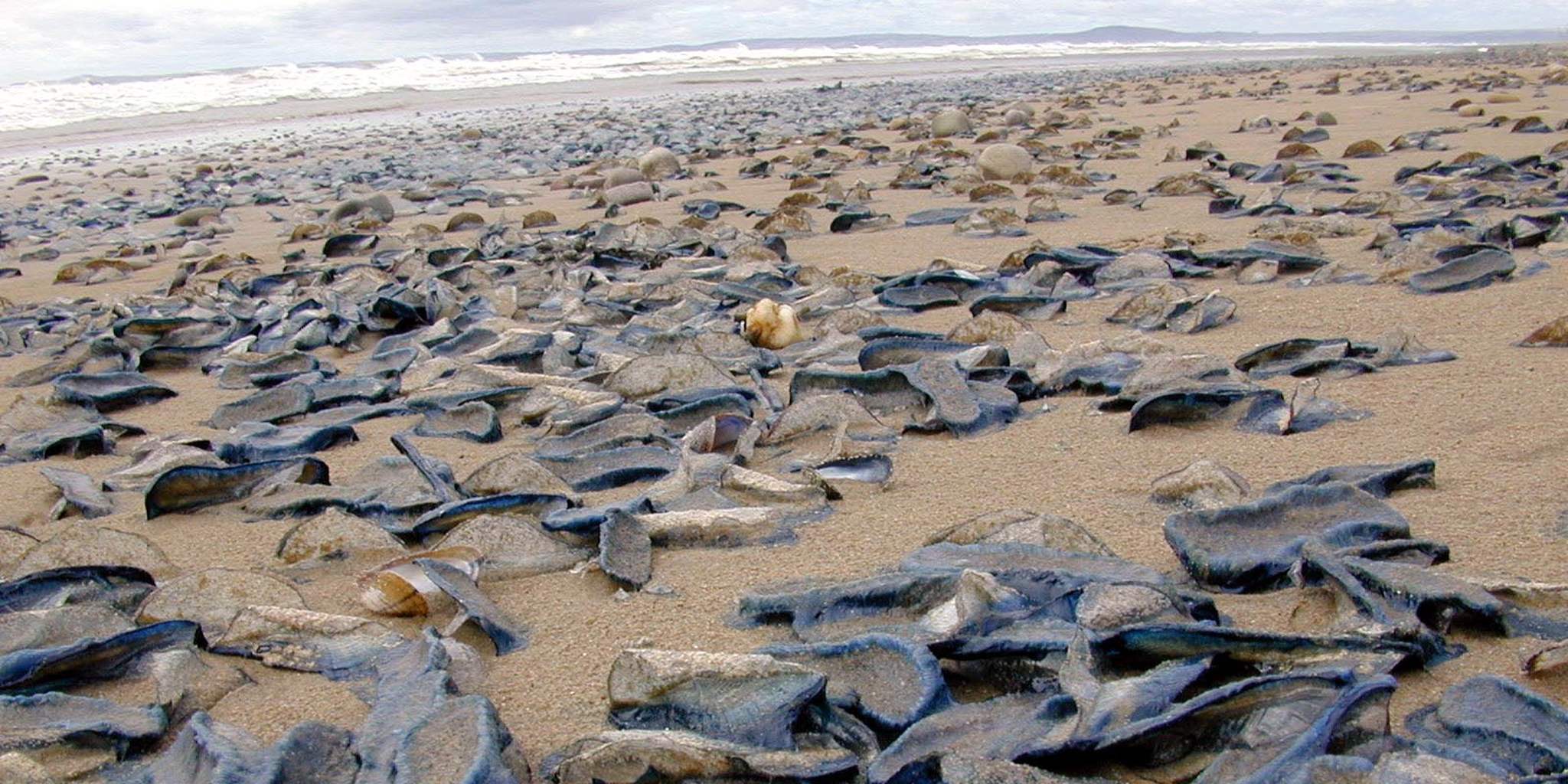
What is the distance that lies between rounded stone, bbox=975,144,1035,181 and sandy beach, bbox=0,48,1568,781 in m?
0.13

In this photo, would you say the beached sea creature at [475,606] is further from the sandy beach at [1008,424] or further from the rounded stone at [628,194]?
the rounded stone at [628,194]

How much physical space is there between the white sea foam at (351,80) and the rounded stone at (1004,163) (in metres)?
22.1

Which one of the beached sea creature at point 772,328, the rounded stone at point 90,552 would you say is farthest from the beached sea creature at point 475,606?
the beached sea creature at point 772,328

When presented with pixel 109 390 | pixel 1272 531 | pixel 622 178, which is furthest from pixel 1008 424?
pixel 622 178

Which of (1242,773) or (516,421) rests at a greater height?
(1242,773)

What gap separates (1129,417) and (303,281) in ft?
14.7

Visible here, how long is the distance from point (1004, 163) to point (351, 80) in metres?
31.3

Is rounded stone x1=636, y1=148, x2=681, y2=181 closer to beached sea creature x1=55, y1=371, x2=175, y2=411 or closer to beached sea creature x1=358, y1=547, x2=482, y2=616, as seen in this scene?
beached sea creature x1=55, y1=371, x2=175, y2=411

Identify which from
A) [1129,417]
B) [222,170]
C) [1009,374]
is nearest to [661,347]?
[1009,374]

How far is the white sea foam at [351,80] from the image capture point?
27.2m

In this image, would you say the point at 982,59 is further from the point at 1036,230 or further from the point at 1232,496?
the point at 1232,496

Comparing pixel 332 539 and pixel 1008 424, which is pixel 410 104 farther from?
pixel 332 539

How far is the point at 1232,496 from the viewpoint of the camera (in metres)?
2.25

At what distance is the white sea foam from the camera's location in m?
27.2
